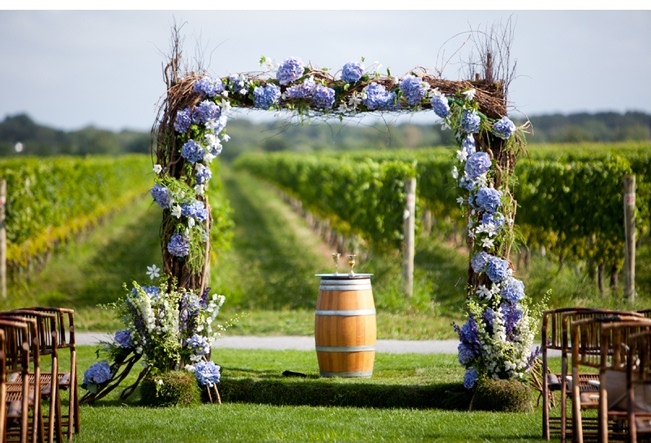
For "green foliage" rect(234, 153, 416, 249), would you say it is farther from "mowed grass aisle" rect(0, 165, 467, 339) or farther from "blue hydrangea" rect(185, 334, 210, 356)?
"blue hydrangea" rect(185, 334, 210, 356)

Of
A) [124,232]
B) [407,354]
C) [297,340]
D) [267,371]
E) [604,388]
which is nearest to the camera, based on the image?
[604,388]

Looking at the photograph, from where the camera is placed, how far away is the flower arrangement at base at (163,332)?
8492 mm

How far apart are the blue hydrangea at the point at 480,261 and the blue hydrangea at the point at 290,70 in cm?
221

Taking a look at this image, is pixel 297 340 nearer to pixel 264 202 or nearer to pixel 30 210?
pixel 30 210

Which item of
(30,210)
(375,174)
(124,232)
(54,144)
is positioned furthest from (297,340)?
(54,144)

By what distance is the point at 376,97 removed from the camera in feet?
28.1

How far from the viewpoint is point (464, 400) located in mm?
8445

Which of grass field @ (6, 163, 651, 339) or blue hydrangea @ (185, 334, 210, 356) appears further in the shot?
grass field @ (6, 163, 651, 339)

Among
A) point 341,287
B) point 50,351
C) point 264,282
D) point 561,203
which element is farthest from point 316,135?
point 50,351

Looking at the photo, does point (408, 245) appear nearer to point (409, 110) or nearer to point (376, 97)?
point (409, 110)

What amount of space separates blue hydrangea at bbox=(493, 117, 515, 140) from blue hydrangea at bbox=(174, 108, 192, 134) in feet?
8.69

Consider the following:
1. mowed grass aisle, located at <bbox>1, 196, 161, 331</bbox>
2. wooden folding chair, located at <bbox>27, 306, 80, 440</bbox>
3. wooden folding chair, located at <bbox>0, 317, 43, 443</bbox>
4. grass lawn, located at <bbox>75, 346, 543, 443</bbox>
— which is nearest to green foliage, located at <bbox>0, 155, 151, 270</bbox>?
mowed grass aisle, located at <bbox>1, 196, 161, 331</bbox>

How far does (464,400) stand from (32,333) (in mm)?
3818

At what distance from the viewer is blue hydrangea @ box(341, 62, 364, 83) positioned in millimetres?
8697
